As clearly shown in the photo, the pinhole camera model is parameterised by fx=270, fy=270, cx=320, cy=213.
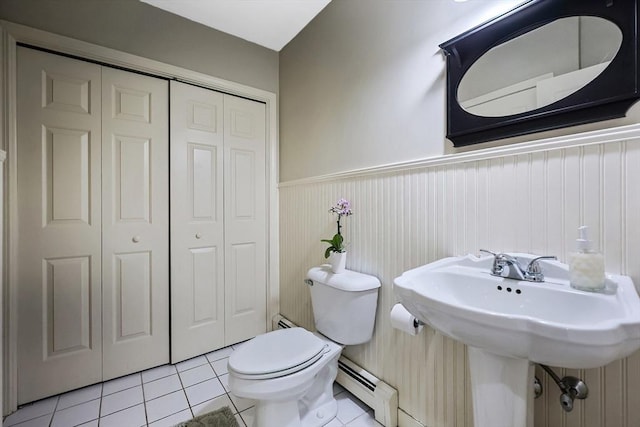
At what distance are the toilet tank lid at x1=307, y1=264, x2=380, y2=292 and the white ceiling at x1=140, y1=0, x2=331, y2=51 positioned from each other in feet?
5.47

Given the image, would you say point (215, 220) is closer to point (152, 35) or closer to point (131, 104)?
point (131, 104)

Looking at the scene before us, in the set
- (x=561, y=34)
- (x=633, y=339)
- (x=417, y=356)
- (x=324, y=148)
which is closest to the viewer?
(x=633, y=339)

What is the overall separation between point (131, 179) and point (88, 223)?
1.11 feet

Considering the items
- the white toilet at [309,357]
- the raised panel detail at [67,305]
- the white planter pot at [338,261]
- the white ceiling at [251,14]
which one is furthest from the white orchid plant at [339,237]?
the raised panel detail at [67,305]

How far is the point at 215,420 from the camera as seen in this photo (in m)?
1.31

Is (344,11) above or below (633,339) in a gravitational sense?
above

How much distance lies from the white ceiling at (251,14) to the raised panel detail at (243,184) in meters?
0.87

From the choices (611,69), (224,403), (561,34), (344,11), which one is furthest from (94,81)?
(611,69)

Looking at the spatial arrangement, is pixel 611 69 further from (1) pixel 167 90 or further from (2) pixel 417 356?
(1) pixel 167 90

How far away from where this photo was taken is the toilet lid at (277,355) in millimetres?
1092

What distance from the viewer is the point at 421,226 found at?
46.3 inches

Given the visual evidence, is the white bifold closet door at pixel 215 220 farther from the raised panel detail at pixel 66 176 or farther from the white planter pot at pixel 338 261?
the white planter pot at pixel 338 261

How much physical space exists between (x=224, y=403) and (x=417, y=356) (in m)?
1.05

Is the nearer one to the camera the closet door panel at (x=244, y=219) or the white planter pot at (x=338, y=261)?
the white planter pot at (x=338, y=261)
